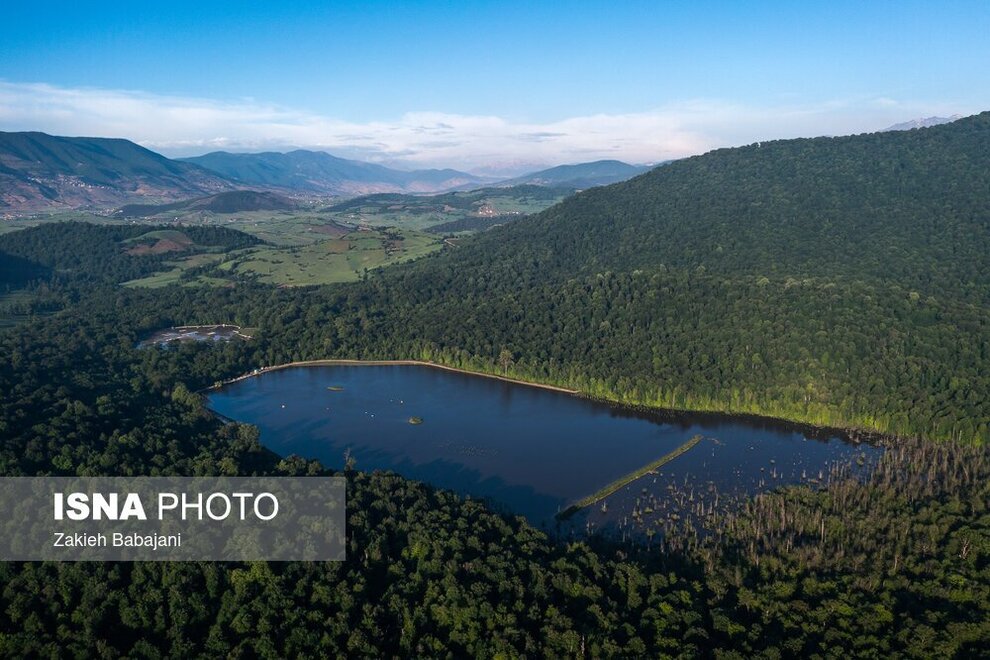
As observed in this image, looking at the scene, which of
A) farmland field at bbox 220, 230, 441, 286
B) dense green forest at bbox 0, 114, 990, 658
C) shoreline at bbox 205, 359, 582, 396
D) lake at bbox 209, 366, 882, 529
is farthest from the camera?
farmland field at bbox 220, 230, 441, 286

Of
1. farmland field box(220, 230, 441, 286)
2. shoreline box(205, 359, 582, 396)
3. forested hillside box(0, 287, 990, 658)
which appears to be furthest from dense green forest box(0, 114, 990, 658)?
farmland field box(220, 230, 441, 286)

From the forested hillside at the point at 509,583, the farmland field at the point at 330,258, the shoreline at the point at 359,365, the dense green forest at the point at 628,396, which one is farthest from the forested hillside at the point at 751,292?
the forested hillside at the point at 509,583

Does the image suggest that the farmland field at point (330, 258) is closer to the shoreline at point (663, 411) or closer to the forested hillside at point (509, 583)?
the shoreline at point (663, 411)

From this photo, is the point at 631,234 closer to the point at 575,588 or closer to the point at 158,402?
the point at 158,402

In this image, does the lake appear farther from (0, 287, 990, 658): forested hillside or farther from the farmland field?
the farmland field

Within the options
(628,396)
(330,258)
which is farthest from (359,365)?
(330,258)

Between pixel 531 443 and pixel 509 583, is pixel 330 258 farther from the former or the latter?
pixel 509 583
